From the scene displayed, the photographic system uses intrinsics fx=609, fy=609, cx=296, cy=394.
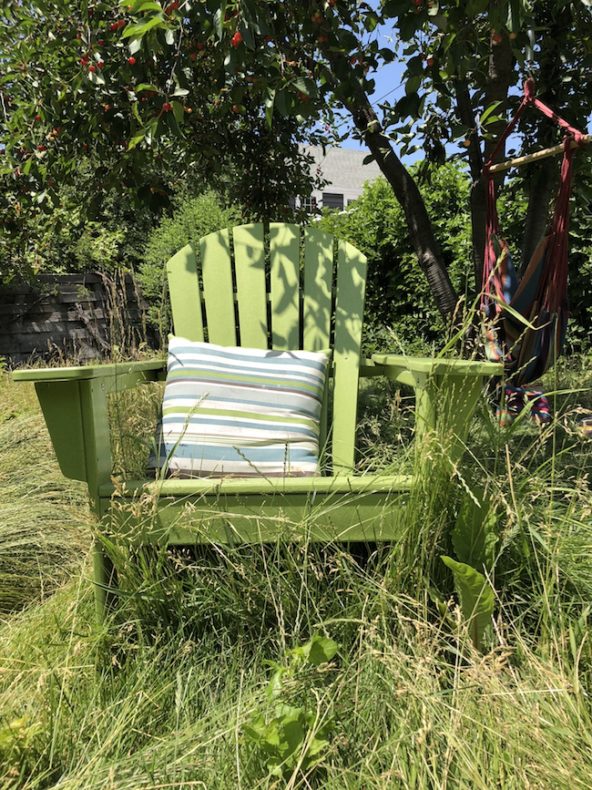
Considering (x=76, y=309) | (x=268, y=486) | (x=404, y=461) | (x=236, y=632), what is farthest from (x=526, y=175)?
(x=76, y=309)

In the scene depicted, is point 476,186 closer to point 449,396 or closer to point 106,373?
point 449,396

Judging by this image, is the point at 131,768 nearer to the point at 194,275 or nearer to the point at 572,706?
the point at 572,706

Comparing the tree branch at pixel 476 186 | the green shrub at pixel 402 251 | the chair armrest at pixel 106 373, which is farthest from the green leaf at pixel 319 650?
the green shrub at pixel 402 251

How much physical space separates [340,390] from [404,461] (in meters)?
0.64

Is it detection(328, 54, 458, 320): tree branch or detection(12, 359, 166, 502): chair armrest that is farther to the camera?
detection(328, 54, 458, 320): tree branch

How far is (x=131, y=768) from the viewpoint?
988mm

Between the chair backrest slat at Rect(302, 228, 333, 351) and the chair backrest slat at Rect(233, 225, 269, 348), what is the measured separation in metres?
0.16

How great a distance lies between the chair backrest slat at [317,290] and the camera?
221 cm

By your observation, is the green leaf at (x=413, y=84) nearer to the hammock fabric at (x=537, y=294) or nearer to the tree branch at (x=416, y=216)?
the hammock fabric at (x=537, y=294)

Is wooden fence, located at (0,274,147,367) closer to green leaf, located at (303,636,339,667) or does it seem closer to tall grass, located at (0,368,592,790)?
tall grass, located at (0,368,592,790)

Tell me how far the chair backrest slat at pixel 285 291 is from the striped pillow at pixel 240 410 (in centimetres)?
22

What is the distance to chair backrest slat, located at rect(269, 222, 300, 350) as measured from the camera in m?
2.24

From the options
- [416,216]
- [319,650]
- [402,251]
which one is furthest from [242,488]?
[402,251]

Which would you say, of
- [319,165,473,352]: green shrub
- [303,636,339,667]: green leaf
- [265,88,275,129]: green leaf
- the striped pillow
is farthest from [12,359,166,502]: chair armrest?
[319,165,473,352]: green shrub
